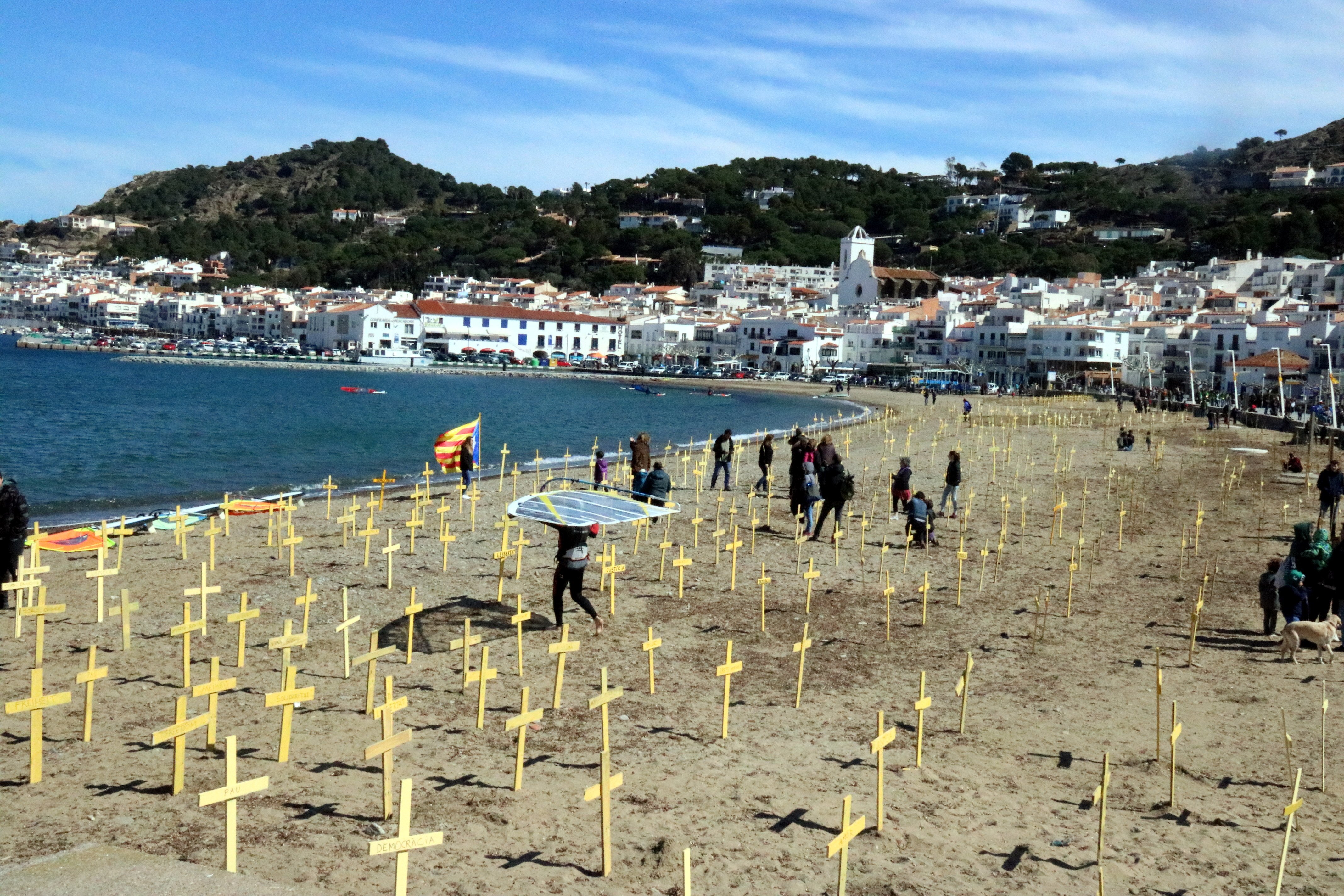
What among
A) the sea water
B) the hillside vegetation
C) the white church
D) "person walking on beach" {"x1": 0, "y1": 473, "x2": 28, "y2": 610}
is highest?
the hillside vegetation

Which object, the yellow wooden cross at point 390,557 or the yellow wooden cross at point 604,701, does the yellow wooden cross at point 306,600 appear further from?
the yellow wooden cross at point 604,701

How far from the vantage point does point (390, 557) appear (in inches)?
517

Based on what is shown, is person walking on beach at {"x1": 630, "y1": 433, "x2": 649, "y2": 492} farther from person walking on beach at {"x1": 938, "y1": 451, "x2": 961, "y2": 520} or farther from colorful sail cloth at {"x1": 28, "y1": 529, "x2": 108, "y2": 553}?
colorful sail cloth at {"x1": 28, "y1": 529, "x2": 108, "y2": 553}

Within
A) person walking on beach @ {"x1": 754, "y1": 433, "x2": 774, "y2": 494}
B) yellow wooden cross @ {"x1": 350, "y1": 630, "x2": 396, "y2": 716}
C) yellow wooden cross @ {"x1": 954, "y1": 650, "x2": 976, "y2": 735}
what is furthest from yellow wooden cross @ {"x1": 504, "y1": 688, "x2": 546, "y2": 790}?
person walking on beach @ {"x1": 754, "y1": 433, "x2": 774, "y2": 494}

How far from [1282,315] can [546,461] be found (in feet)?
215

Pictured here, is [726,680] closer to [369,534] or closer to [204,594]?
[204,594]

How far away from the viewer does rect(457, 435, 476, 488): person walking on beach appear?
19781 millimetres

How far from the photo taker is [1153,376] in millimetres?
77938

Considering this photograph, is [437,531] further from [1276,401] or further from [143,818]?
[1276,401]

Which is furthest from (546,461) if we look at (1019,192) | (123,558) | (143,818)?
(1019,192)

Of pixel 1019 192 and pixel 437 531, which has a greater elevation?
pixel 1019 192

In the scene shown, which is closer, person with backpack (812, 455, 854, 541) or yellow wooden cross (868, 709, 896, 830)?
yellow wooden cross (868, 709, 896, 830)

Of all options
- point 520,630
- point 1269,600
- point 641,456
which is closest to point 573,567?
point 520,630

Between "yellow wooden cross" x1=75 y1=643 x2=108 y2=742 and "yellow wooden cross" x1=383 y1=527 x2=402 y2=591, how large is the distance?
4.82 meters
